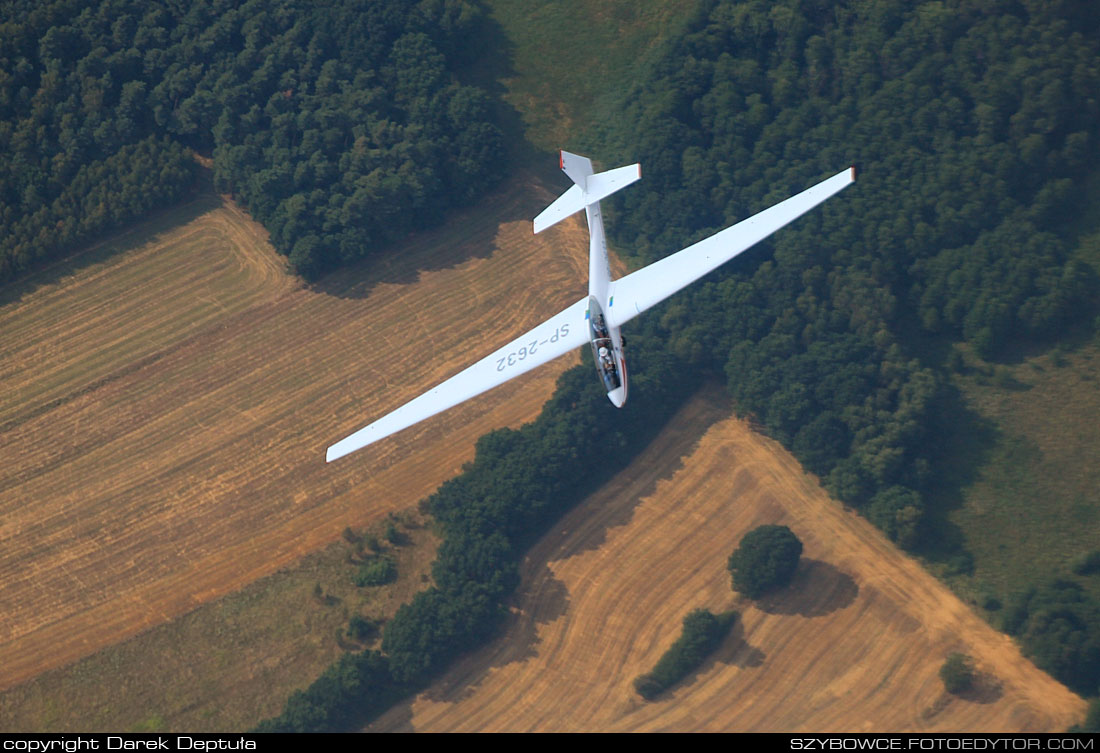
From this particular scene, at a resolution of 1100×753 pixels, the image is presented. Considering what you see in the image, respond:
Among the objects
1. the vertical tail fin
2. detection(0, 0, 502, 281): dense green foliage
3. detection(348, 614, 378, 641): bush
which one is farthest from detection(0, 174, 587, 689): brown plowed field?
the vertical tail fin

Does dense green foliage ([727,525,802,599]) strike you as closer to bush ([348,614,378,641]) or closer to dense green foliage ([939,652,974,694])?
dense green foliage ([939,652,974,694])

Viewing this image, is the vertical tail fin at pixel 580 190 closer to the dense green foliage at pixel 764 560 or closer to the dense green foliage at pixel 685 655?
the dense green foliage at pixel 764 560

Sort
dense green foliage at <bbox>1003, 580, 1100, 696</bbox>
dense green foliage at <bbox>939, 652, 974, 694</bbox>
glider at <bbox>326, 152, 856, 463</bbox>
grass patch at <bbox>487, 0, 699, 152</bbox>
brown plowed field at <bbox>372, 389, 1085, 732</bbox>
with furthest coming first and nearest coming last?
grass patch at <bbox>487, 0, 699, 152</bbox> → brown plowed field at <bbox>372, 389, 1085, 732</bbox> → dense green foliage at <bbox>939, 652, 974, 694</bbox> → dense green foliage at <bbox>1003, 580, 1100, 696</bbox> → glider at <bbox>326, 152, 856, 463</bbox>

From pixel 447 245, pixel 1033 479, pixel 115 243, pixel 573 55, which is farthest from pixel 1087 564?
pixel 115 243

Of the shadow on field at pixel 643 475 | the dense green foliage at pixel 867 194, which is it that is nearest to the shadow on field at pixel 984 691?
the dense green foliage at pixel 867 194

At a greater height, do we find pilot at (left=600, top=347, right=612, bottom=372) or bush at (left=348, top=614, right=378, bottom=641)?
pilot at (left=600, top=347, right=612, bottom=372)
